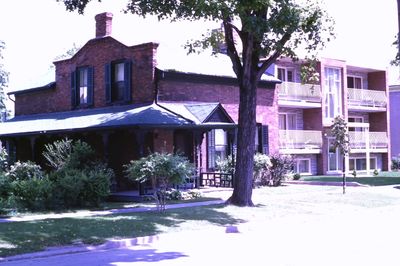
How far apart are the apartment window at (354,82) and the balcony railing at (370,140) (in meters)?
4.01

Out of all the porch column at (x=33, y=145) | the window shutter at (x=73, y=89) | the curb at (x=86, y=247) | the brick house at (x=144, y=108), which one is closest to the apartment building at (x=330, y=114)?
the brick house at (x=144, y=108)

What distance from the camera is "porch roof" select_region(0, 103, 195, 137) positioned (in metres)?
21.7

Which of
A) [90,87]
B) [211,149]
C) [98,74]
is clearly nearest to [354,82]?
[211,149]

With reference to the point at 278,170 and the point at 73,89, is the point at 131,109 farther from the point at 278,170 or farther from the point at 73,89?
the point at 278,170

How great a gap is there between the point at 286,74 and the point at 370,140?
8.99 m

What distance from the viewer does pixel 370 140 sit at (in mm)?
40188

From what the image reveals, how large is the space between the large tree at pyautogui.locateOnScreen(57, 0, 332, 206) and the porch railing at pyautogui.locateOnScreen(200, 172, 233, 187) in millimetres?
6099

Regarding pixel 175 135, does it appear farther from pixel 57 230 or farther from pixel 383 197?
pixel 57 230

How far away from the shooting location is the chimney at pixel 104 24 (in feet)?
90.5

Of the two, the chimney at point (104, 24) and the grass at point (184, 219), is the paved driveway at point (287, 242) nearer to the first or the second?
the grass at point (184, 219)

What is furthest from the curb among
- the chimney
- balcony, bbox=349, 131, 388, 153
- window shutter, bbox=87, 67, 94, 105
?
balcony, bbox=349, 131, 388, 153

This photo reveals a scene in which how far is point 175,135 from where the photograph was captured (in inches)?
989

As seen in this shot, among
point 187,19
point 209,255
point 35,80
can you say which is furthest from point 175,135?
point 209,255

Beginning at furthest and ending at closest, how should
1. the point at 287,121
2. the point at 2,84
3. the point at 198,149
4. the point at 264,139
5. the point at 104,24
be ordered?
the point at 2,84 < the point at 287,121 < the point at 264,139 < the point at 104,24 < the point at 198,149
